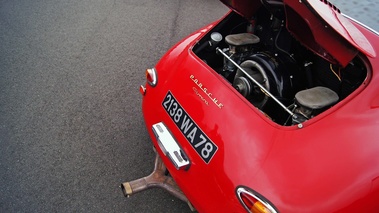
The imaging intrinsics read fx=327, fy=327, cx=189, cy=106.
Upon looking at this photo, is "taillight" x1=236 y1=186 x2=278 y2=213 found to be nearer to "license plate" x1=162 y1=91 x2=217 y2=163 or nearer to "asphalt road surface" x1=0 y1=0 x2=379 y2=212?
"license plate" x1=162 y1=91 x2=217 y2=163

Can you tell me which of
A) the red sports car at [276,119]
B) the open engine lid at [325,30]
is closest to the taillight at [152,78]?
the red sports car at [276,119]

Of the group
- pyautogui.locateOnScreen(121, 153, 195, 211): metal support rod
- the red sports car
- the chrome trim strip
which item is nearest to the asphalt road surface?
pyautogui.locateOnScreen(121, 153, 195, 211): metal support rod

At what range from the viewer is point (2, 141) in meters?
2.64

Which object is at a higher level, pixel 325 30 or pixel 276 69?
pixel 325 30

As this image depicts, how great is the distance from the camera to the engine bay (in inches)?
70.6

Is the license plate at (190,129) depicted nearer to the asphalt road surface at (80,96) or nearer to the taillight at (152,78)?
the taillight at (152,78)

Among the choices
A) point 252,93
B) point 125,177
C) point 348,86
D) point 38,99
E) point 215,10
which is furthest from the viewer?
point 215,10

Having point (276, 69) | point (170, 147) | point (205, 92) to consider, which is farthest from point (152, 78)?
point (276, 69)

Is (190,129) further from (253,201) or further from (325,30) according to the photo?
(325,30)

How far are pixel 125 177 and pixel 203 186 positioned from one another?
89 centimetres

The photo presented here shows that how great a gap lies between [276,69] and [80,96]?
1.94 metres

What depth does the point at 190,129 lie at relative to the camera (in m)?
1.87

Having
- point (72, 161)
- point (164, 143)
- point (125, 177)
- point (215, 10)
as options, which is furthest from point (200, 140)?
point (215, 10)

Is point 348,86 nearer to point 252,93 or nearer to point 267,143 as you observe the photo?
point 252,93
